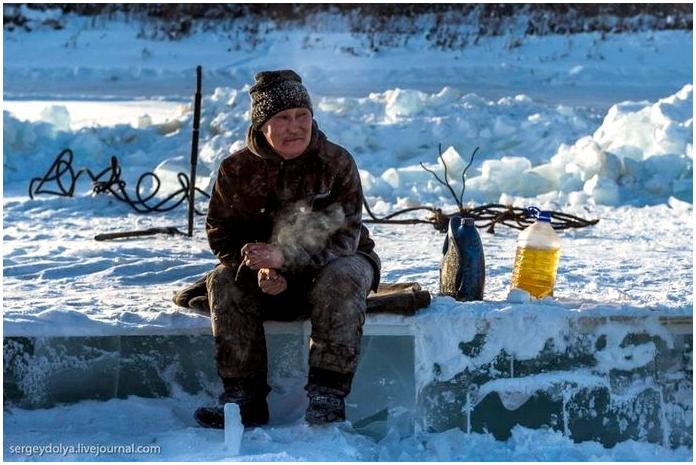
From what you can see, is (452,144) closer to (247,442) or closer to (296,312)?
(296,312)

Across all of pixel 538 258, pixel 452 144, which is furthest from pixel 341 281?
pixel 452 144

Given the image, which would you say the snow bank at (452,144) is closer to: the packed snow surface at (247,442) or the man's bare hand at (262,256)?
the packed snow surface at (247,442)

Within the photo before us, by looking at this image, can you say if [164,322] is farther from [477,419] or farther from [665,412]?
[665,412]

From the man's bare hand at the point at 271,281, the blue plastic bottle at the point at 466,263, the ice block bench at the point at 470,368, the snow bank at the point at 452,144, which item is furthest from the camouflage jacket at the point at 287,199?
the snow bank at the point at 452,144

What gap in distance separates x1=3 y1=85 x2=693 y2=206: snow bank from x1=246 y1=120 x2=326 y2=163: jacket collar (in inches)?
146

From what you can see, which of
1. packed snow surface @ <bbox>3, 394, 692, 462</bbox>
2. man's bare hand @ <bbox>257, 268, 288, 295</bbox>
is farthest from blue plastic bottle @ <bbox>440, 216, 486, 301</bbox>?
man's bare hand @ <bbox>257, 268, 288, 295</bbox>

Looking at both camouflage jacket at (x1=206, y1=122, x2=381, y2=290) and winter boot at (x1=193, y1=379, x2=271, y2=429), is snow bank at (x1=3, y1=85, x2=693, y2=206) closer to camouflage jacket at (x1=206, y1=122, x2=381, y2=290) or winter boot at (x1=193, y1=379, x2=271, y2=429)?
camouflage jacket at (x1=206, y1=122, x2=381, y2=290)

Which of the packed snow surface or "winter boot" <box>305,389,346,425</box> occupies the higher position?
"winter boot" <box>305,389,346,425</box>

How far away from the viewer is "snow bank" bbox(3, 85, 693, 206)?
7930 millimetres

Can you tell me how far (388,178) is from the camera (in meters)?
8.01

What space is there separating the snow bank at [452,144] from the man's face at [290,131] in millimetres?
3757

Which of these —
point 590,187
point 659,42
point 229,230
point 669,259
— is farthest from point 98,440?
point 659,42

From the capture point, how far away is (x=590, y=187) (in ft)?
25.3

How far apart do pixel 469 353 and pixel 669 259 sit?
6.47 feet
